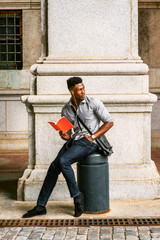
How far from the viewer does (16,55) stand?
39.7 ft

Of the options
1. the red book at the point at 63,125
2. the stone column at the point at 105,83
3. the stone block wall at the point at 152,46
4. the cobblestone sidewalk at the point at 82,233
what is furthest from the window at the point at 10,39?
the cobblestone sidewalk at the point at 82,233

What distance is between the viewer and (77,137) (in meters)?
5.66

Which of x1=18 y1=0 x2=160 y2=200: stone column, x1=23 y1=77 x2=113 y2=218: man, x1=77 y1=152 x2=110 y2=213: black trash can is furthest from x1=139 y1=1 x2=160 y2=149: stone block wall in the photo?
x1=23 y1=77 x2=113 y2=218: man

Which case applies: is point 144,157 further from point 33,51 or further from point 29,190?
point 33,51

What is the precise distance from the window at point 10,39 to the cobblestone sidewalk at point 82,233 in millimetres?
7438

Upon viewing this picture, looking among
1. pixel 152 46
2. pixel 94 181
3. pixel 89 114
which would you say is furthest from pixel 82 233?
pixel 152 46

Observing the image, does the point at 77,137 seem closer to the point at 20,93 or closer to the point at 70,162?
the point at 70,162

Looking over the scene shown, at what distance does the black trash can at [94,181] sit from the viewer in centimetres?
566

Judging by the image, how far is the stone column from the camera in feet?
21.3

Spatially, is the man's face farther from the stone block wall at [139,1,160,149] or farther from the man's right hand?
the stone block wall at [139,1,160,149]

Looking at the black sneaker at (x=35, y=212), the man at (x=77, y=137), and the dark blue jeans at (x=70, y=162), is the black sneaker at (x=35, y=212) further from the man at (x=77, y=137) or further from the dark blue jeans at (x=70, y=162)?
the dark blue jeans at (x=70, y=162)

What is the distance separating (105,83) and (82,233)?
2.41 meters

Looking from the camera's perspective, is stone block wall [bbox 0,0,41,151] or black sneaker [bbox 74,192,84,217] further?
stone block wall [bbox 0,0,41,151]

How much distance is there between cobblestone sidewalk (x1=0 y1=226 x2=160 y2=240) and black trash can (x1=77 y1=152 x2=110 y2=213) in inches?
21.9
